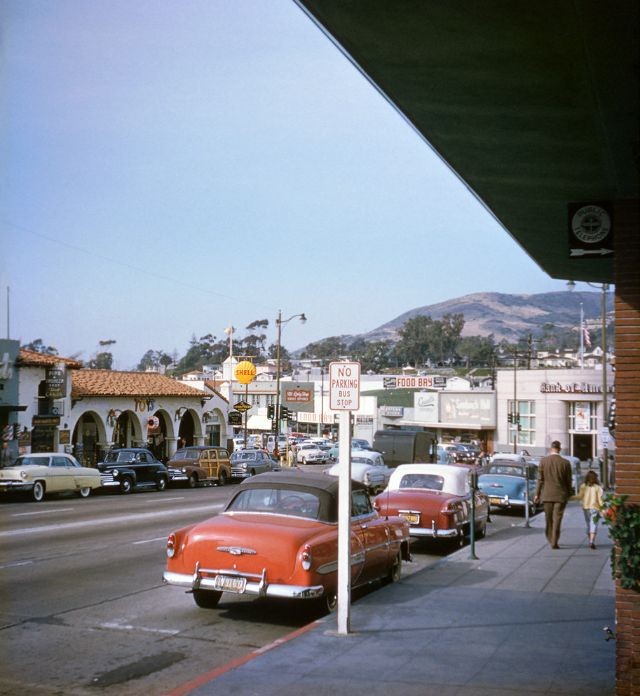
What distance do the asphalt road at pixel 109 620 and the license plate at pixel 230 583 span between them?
0.49 m

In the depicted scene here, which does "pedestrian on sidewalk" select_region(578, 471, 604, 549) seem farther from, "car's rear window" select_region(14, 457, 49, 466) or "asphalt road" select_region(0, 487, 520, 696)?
"car's rear window" select_region(14, 457, 49, 466)

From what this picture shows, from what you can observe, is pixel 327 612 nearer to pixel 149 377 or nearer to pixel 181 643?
pixel 181 643

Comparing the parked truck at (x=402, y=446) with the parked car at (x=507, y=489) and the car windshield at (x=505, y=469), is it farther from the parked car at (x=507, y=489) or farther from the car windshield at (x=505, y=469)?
the parked car at (x=507, y=489)

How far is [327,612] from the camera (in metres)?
9.91

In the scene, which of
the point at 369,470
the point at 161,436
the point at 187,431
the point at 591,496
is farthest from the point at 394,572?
the point at 187,431

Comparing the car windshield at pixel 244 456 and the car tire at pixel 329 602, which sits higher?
the car tire at pixel 329 602

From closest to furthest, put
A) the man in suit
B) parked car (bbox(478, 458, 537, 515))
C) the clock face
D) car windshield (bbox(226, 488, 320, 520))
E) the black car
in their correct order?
the clock face < car windshield (bbox(226, 488, 320, 520)) < the man in suit < parked car (bbox(478, 458, 537, 515)) < the black car

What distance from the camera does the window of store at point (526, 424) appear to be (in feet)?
222

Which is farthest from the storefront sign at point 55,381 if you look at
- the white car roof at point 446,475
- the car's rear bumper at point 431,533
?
the car's rear bumper at point 431,533

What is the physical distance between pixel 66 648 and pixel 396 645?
3250 mm

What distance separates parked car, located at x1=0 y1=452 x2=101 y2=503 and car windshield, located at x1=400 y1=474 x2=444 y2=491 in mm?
14540

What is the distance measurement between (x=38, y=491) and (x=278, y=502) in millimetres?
19027

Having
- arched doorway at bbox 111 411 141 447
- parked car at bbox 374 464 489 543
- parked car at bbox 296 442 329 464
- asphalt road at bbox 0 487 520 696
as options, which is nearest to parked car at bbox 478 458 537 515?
parked car at bbox 374 464 489 543

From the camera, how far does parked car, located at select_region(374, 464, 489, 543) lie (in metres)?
15.3
